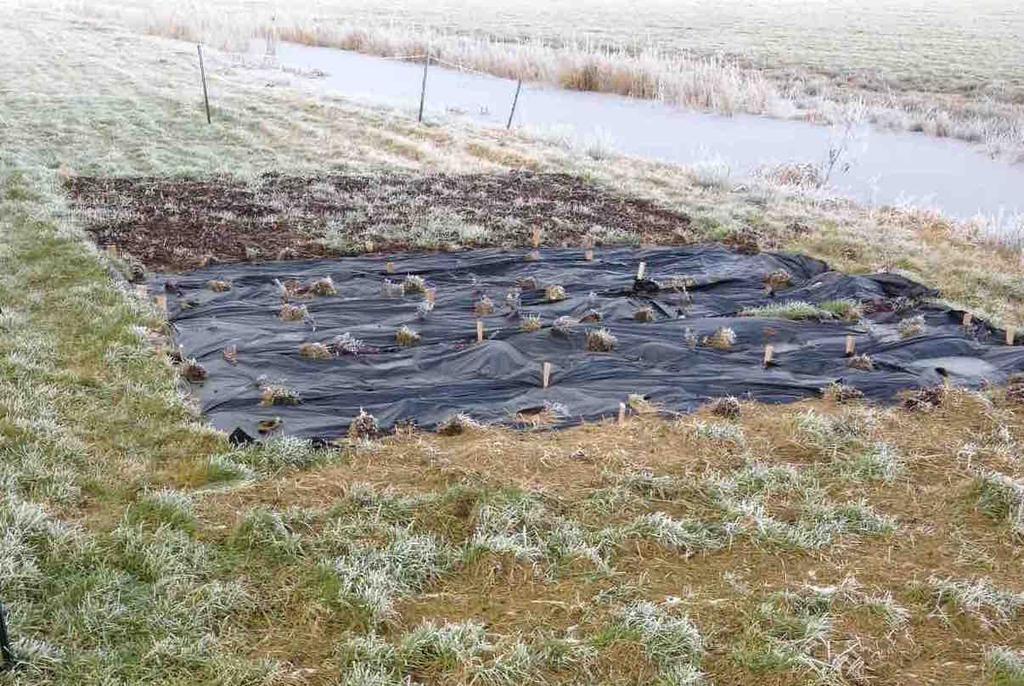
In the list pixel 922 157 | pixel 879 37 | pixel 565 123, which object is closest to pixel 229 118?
pixel 565 123

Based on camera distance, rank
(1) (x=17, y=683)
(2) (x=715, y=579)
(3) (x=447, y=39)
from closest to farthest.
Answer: (1) (x=17, y=683), (2) (x=715, y=579), (3) (x=447, y=39)

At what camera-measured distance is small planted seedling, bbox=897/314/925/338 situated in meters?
6.91

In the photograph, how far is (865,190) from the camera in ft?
44.7

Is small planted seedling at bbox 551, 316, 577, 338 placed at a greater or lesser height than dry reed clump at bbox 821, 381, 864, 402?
greater

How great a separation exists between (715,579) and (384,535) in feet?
5.14

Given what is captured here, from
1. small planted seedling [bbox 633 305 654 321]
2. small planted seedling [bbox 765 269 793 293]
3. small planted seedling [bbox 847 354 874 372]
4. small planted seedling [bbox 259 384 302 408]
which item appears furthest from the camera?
small planted seedling [bbox 765 269 793 293]

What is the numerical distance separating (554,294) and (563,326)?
3.00 feet

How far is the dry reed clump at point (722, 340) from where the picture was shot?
6.61 m

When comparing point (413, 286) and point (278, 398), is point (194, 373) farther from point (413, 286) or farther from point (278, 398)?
point (413, 286)

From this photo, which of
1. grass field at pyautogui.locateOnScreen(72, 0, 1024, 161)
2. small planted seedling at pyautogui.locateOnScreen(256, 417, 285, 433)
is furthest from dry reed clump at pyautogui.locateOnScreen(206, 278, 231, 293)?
grass field at pyautogui.locateOnScreen(72, 0, 1024, 161)

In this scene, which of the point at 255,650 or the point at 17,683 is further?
the point at 255,650

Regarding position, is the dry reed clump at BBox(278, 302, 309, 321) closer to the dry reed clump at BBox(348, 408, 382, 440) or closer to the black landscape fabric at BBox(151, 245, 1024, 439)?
the black landscape fabric at BBox(151, 245, 1024, 439)

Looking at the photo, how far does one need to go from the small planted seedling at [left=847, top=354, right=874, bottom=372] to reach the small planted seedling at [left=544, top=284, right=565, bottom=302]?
2.37 m

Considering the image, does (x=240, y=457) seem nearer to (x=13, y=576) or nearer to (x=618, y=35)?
(x=13, y=576)
